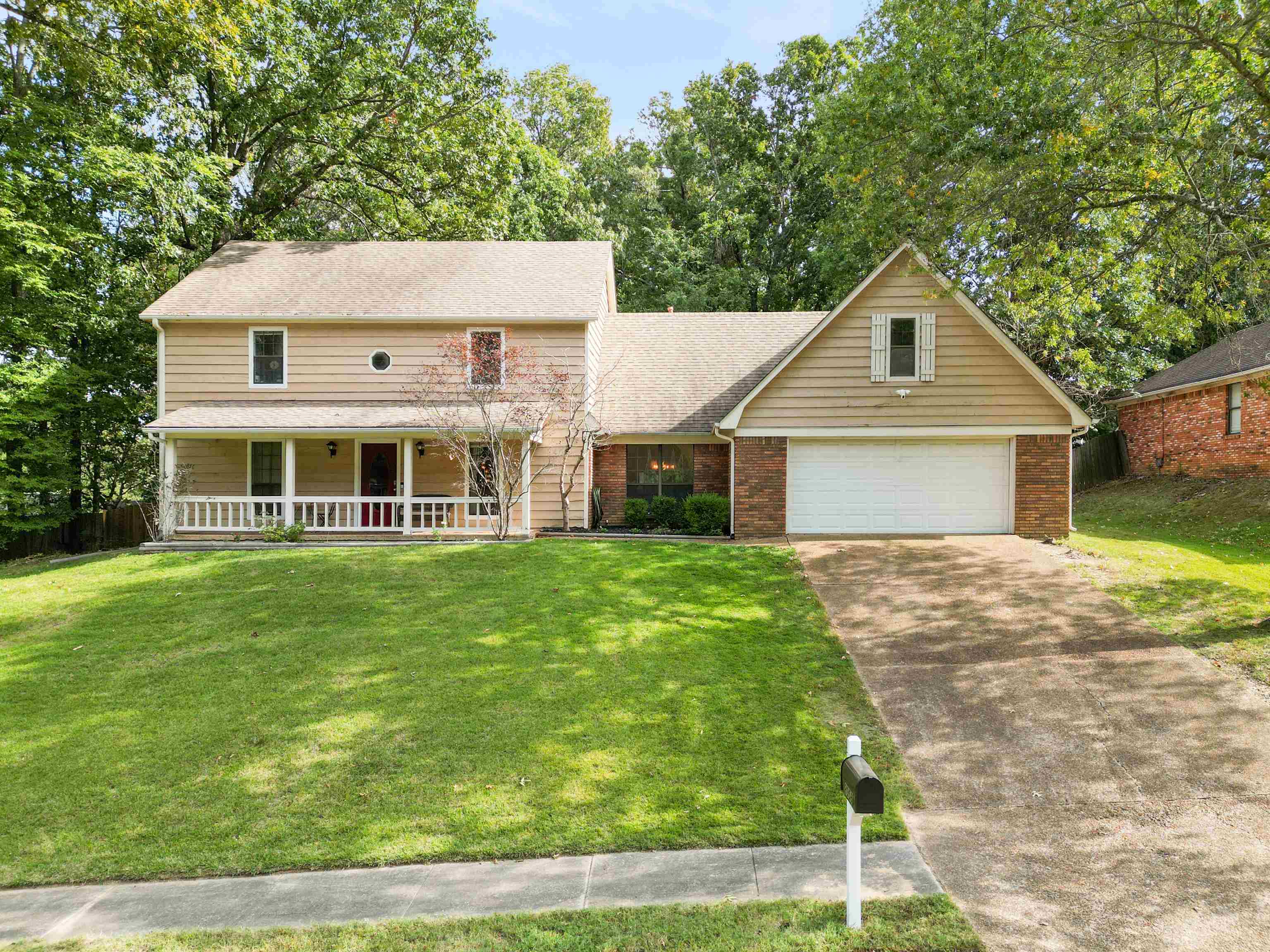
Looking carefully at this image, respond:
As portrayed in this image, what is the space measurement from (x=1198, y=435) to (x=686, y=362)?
16.0 metres

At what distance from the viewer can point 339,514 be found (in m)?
15.6

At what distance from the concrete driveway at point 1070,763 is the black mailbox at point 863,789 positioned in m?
1.04

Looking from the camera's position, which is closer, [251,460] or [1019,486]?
[1019,486]

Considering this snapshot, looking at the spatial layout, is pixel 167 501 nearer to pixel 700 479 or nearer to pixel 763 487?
pixel 700 479

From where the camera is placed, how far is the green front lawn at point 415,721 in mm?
5332

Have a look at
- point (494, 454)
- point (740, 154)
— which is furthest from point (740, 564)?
point (740, 154)

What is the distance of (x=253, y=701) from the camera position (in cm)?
748

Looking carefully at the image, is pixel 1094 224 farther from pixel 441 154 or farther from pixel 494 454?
pixel 441 154

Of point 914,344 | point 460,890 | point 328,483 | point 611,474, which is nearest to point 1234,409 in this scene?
point 914,344

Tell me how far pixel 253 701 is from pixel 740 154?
1237 inches

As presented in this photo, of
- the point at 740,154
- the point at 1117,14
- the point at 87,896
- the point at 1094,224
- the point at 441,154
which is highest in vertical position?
the point at 740,154

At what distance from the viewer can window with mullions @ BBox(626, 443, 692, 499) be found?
17750 mm

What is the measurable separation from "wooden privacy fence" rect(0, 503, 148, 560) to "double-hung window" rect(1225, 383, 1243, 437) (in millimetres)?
30210

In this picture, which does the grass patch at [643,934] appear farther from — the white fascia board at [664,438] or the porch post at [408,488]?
the white fascia board at [664,438]
